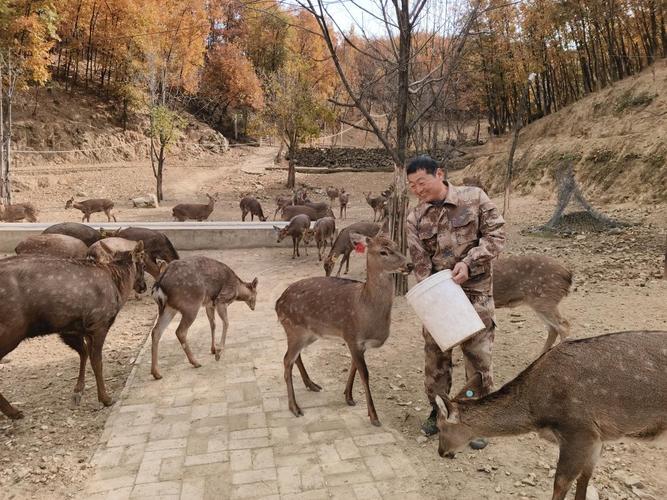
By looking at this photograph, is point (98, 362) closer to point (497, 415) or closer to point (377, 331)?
point (377, 331)

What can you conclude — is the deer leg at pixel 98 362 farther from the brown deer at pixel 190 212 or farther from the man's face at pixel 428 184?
the brown deer at pixel 190 212

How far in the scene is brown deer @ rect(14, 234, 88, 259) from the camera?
9.39 metres

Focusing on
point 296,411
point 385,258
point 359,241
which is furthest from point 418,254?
point 296,411

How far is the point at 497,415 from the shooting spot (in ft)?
12.4

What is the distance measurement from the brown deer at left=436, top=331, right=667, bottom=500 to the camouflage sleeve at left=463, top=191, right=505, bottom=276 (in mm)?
942

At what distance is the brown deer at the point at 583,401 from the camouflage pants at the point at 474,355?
0.69m

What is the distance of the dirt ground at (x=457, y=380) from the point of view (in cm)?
420

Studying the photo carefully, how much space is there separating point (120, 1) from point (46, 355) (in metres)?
34.0

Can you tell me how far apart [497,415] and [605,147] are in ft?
68.8

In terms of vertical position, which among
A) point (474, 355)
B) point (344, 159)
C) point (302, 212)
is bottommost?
point (474, 355)

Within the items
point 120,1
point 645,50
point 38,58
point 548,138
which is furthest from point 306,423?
point 120,1

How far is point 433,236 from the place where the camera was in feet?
15.4

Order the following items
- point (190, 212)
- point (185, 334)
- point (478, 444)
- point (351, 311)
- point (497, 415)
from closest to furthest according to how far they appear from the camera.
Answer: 1. point (497, 415)
2. point (478, 444)
3. point (351, 311)
4. point (185, 334)
5. point (190, 212)

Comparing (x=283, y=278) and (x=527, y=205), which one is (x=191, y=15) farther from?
(x=283, y=278)
